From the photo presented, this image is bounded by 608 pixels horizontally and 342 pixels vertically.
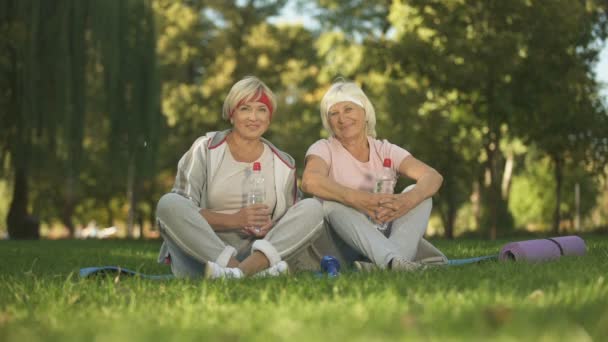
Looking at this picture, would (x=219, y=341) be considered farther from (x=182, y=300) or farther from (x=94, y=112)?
(x=94, y=112)

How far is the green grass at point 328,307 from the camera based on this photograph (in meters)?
2.77

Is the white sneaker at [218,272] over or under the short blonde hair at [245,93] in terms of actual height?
under

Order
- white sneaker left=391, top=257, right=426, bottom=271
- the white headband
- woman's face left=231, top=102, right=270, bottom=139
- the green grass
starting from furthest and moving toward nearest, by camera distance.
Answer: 1. the white headband
2. woman's face left=231, top=102, right=270, bottom=139
3. white sneaker left=391, top=257, right=426, bottom=271
4. the green grass

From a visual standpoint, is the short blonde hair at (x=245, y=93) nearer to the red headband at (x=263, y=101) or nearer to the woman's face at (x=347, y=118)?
the red headband at (x=263, y=101)

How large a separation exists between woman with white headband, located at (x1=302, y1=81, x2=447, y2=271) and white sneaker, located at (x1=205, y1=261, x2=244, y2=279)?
2.68 feet

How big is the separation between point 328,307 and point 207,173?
2.76 metres

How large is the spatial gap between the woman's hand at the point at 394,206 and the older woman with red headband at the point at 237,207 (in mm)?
479

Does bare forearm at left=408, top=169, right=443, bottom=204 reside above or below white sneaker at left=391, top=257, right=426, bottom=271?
above

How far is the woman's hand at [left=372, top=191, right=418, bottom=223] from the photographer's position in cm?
602

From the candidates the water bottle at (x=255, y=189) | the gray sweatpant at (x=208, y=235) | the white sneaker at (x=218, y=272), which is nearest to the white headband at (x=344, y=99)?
the water bottle at (x=255, y=189)

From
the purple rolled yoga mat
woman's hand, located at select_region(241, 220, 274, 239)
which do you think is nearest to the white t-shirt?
woman's hand, located at select_region(241, 220, 274, 239)

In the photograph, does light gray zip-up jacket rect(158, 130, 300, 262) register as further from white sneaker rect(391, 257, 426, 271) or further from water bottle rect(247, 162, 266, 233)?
white sneaker rect(391, 257, 426, 271)

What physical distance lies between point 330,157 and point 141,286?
232cm

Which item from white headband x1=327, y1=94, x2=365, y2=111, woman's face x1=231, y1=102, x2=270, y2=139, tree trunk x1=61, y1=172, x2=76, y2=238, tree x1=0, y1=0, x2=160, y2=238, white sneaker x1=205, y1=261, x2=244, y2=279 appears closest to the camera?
white sneaker x1=205, y1=261, x2=244, y2=279
